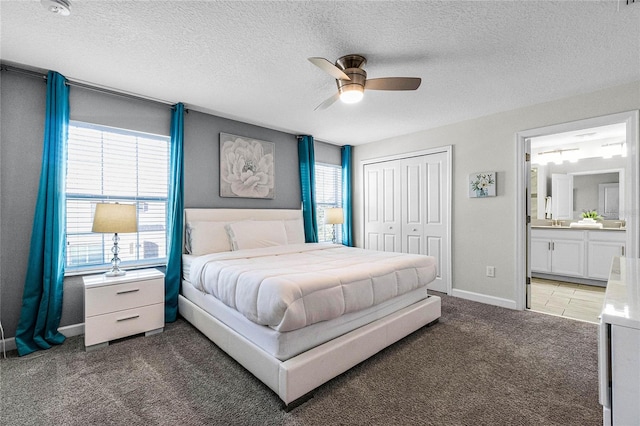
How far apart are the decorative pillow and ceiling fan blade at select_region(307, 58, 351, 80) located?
2429 mm

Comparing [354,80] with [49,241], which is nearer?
[354,80]

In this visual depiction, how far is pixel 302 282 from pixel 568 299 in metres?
4.08

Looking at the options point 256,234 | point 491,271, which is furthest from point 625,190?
point 256,234

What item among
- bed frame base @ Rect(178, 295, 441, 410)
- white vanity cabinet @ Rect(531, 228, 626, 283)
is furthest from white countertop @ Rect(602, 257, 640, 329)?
white vanity cabinet @ Rect(531, 228, 626, 283)

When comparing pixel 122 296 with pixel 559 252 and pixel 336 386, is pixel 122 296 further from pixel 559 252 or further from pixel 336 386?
pixel 559 252


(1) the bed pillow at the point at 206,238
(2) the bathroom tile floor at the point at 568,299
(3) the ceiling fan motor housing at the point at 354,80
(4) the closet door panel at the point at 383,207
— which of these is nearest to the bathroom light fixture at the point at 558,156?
(2) the bathroom tile floor at the point at 568,299

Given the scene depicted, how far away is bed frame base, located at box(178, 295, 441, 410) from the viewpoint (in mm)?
1755

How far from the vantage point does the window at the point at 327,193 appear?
5211 mm

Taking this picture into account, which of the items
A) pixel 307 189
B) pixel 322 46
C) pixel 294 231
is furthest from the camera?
pixel 307 189

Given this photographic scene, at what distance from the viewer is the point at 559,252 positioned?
4777 millimetres

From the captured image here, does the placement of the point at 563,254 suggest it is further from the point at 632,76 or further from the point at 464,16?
the point at 464,16

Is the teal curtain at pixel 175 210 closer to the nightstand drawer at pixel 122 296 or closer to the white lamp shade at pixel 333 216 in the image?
the nightstand drawer at pixel 122 296

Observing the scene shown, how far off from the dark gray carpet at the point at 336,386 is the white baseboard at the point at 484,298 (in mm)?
821

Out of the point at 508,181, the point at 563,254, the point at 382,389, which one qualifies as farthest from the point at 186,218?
the point at 563,254
